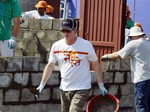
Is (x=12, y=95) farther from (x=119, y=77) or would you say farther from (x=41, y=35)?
(x=41, y=35)

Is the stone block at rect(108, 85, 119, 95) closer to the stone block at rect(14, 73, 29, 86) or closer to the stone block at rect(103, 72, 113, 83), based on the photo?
the stone block at rect(103, 72, 113, 83)

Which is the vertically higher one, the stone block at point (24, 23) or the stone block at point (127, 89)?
the stone block at point (24, 23)

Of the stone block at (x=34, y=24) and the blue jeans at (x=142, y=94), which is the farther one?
the stone block at (x=34, y=24)

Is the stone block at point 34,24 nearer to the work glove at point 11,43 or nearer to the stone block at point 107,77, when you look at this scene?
the stone block at point 107,77

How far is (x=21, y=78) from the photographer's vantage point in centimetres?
819

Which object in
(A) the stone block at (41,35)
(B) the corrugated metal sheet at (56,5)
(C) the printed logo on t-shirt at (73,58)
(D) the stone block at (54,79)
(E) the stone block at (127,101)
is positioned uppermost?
(B) the corrugated metal sheet at (56,5)

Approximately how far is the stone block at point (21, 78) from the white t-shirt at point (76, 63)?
1339mm

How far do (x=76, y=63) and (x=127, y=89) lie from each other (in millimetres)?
2461

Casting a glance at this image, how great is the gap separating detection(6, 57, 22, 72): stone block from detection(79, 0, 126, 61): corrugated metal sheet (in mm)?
2477

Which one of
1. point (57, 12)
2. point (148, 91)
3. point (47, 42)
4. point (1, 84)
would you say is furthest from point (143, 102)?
point (57, 12)

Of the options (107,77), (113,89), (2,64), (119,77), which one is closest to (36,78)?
(2,64)

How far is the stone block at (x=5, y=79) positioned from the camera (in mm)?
8047

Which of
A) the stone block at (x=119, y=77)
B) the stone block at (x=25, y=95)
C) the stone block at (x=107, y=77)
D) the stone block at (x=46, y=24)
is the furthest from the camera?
the stone block at (x=46, y=24)

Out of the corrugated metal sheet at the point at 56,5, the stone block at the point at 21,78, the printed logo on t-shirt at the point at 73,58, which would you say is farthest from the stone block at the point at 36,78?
the corrugated metal sheet at the point at 56,5
